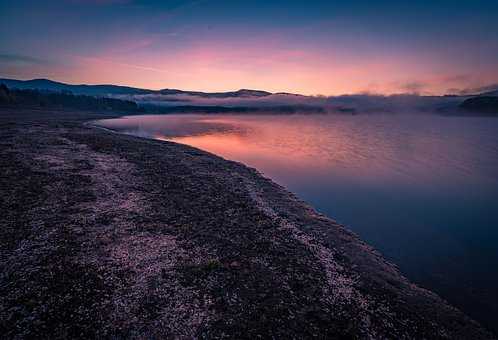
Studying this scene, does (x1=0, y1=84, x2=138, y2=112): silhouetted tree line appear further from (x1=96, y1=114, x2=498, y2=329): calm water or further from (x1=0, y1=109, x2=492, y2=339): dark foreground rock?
(x1=0, y1=109, x2=492, y2=339): dark foreground rock

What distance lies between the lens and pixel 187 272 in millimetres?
13531

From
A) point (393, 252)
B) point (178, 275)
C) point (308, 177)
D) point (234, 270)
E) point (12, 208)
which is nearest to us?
point (178, 275)

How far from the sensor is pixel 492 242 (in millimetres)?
22125

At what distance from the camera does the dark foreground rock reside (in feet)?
34.1

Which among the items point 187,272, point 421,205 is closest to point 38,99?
point 187,272

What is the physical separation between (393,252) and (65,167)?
34.3 meters

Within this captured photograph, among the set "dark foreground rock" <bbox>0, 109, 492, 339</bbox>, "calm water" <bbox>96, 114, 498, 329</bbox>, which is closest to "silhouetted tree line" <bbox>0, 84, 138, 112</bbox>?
"calm water" <bbox>96, 114, 498, 329</bbox>

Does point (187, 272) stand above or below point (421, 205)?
above

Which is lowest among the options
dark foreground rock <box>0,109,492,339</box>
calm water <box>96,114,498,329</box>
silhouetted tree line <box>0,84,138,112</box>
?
calm water <box>96,114,498,329</box>

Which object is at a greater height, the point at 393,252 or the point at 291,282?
the point at 291,282

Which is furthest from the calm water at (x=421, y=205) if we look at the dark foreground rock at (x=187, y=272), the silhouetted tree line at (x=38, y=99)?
the silhouetted tree line at (x=38, y=99)

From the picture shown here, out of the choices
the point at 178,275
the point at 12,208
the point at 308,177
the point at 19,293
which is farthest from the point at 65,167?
the point at 308,177

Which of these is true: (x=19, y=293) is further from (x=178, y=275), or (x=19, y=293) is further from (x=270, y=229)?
(x=270, y=229)

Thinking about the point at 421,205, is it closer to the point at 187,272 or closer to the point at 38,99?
the point at 187,272
